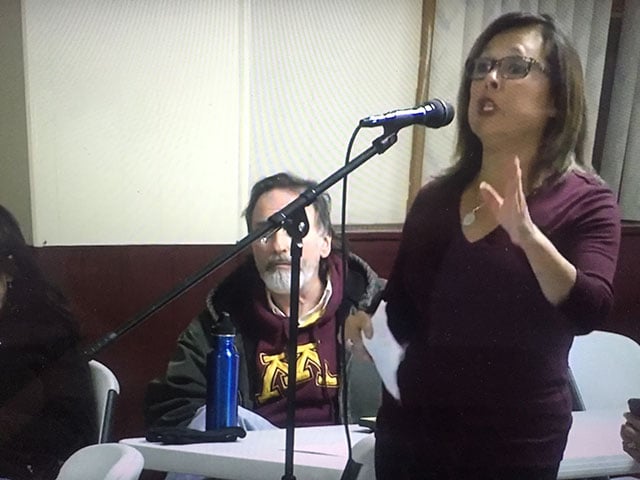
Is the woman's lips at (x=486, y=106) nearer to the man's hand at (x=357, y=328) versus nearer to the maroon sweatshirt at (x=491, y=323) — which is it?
the maroon sweatshirt at (x=491, y=323)

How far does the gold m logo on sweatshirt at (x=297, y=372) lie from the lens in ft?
2.52

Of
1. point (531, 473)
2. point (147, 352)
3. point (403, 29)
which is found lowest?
point (531, 473)

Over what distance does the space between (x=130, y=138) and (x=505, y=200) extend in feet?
1.47

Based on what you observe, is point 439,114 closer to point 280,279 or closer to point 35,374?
point 280,279

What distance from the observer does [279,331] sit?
769 millimetres

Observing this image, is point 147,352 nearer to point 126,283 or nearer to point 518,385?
point 126,283

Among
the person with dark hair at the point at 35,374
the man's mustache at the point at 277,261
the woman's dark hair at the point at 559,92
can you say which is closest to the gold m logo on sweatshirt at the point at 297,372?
the man's mustache at the point at 277,261

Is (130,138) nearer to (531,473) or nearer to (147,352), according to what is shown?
(147,352)

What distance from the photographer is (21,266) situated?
79cm

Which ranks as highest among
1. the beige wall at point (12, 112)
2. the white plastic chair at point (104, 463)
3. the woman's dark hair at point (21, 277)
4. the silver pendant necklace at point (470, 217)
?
the beige wall at point (12, 112)

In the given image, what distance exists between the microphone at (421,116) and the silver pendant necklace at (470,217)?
0.10 m

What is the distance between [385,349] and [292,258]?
0.53 feet

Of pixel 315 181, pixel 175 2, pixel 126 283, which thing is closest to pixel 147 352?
pixel 126 283

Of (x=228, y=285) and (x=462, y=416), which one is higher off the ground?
(x=228, y=285)
